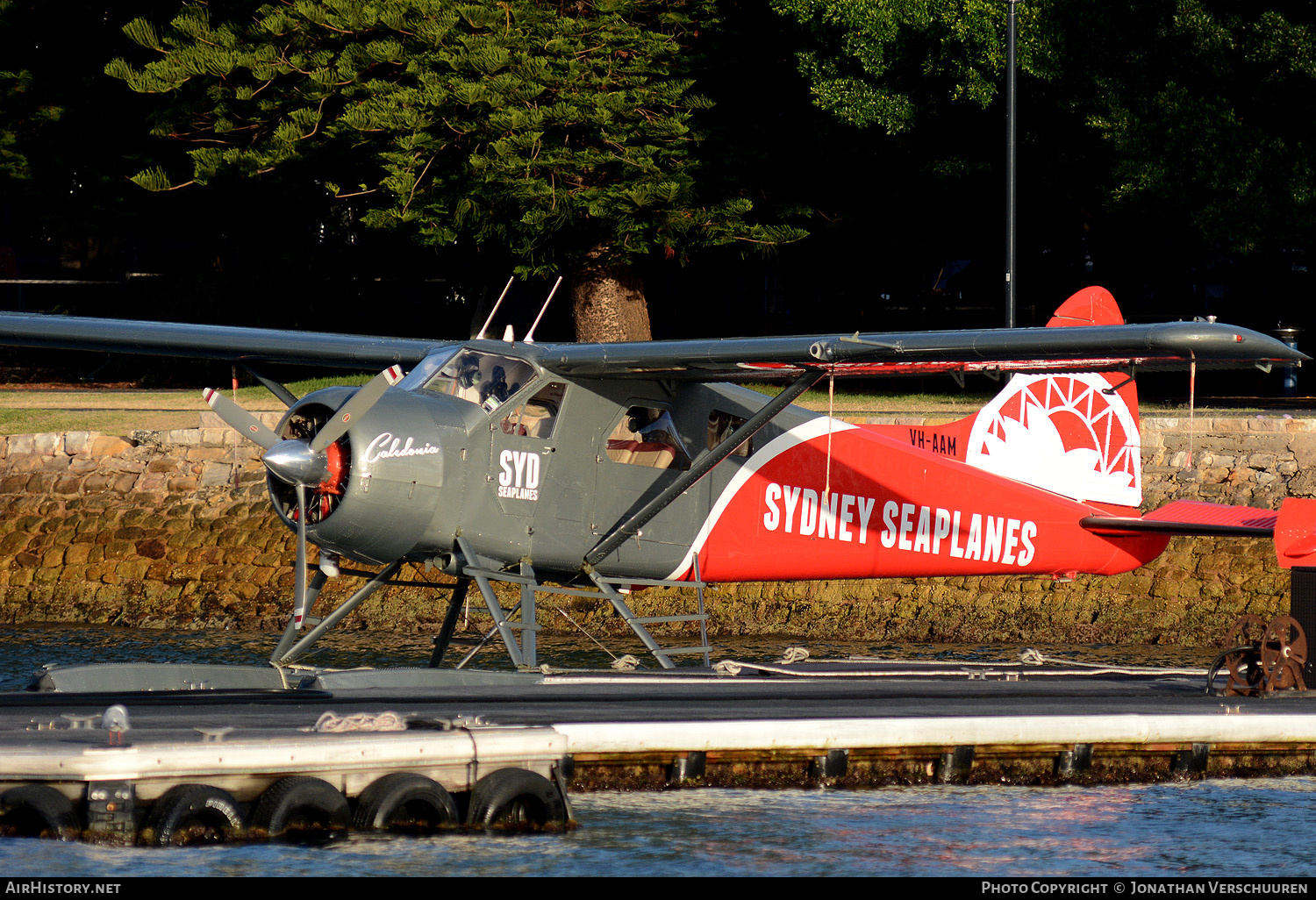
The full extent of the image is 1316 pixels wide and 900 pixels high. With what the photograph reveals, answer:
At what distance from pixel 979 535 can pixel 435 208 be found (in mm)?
12170

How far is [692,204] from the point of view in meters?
25.5

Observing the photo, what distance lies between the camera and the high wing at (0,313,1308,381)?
977cm

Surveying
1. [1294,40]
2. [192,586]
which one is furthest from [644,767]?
[1294,40]

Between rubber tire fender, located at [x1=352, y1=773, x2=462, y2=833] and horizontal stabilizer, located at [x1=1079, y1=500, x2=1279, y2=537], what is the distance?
6.23m

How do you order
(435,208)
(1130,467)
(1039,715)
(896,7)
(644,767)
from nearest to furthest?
(644,767) < (1039,715) < (1130,467) < (435,208) < (896,7)

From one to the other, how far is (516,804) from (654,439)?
394 cm

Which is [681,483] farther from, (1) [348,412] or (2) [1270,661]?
(2) [1270,661]

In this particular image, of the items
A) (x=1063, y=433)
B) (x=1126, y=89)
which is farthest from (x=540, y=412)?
(x=1126, y=89)

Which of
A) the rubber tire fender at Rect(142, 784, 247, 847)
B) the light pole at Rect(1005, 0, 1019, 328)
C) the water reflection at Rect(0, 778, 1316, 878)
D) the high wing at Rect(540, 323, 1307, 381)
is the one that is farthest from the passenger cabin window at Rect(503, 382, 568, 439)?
the light pole at Rect(1005, 0, 1019, 328)

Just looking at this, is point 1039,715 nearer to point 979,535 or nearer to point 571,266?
point 979,535

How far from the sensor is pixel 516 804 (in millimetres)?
8633

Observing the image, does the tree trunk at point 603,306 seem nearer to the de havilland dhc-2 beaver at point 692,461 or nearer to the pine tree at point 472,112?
the pine tree at point 472,112

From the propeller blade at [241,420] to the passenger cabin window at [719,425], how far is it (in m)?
3.26
